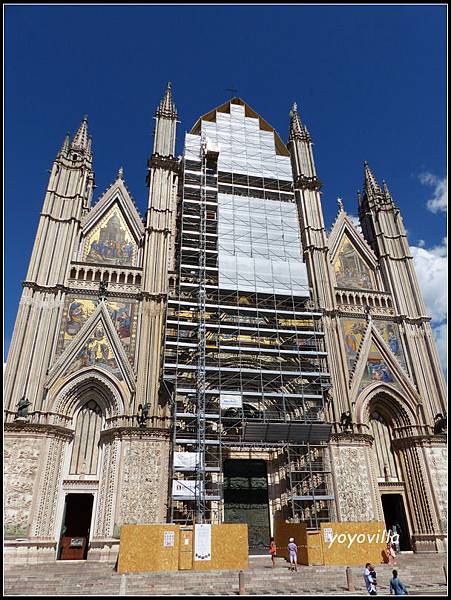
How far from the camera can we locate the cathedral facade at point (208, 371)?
19.3m

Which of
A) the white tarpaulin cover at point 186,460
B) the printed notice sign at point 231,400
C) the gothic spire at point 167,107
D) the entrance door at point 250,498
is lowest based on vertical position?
the entrance door at point 250,498

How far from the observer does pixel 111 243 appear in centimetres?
2520

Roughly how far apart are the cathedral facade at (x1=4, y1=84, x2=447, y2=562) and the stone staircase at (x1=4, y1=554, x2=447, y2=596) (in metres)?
3.11

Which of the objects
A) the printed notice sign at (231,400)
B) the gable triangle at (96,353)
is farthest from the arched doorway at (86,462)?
the printed notice sign at (231,400)

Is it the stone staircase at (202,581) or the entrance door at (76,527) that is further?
the entrance door at (76,527)

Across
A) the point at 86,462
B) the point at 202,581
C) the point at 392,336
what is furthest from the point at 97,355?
the point at 392,336

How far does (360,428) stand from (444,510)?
5.39 meters

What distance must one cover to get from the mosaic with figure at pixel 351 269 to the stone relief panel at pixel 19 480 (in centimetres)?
1883

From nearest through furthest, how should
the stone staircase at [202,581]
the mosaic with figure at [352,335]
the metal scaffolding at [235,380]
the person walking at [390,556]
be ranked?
the stone staircase at [202,581], the person walking at [390,556], the metal scaffolding at [235,380], the mosaic with figure at [352,335]

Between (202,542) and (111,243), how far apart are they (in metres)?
16.2

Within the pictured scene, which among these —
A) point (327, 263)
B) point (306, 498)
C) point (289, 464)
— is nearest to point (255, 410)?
point (289, 464)

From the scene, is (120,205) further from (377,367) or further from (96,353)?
(377,367)

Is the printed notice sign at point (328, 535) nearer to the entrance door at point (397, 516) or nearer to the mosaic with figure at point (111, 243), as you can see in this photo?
the entrance door at point (397, 516)

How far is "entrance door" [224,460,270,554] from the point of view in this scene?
2056 cm
